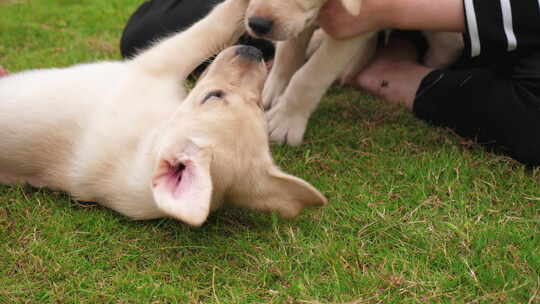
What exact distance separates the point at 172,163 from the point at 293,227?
0.62 meters

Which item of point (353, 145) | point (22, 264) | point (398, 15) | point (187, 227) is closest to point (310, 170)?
point (353, 145)

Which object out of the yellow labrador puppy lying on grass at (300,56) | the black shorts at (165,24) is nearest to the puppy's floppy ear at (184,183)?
the yellow labrador puppy lying on grass at (300,56)

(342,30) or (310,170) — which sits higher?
(342,30)

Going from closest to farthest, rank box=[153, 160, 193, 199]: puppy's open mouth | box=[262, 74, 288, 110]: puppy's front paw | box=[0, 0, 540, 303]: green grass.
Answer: box=[153, 160, 193, 199]: puppy's open mouth → box=[0, 0, 540, 303]: green grass → box=[262, 74, 288, 110]: puppy's front paw

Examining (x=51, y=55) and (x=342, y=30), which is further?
(x=51, y=55)

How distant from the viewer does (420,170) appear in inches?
107

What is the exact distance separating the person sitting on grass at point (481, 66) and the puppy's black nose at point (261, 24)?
491 mm

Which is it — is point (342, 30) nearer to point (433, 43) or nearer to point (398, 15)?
point (398, 15)

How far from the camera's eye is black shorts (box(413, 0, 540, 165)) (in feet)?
9.13

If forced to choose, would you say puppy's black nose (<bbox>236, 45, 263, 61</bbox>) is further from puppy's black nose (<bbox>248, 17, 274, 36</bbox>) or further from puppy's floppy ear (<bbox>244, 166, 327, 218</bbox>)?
puppy's floppy ear (<bbox>244, 166, 327, 218</bbox>)

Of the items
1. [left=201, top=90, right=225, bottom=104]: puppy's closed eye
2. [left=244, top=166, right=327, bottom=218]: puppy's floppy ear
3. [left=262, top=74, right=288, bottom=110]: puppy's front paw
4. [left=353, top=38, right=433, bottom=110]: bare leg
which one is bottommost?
[left=353, top=38, right=433, bottom=110]: bare leg

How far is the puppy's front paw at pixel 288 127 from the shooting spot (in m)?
3.05

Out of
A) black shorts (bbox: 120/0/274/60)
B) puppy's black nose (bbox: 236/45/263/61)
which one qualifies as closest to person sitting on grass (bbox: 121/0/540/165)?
puppy's black nose (bbox: 236/45/263/61)

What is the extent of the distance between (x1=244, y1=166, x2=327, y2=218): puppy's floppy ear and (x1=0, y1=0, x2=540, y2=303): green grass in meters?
0.09
